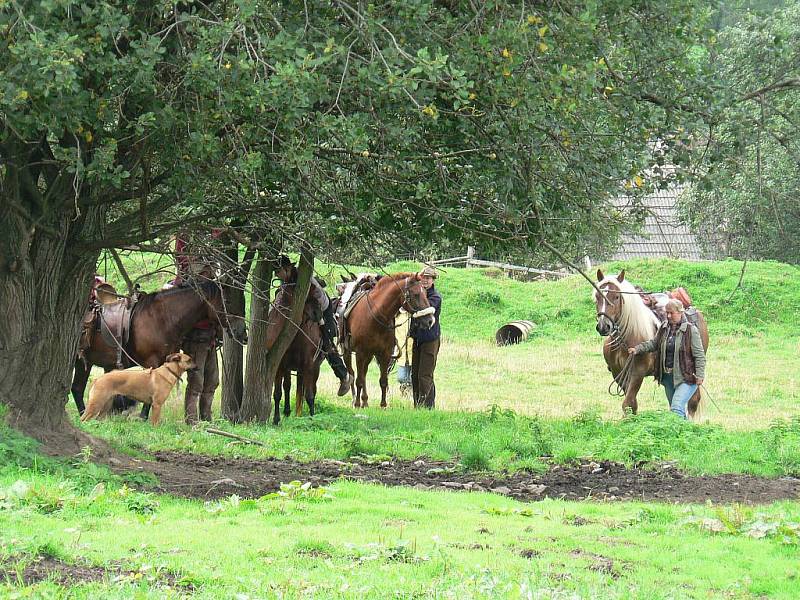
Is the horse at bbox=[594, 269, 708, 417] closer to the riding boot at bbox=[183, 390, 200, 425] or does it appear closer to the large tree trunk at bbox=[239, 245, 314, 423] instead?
the large tree trunk at bbox=[239, 245, 314, 423]

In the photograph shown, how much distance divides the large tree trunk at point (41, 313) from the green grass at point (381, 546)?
1244 millimetres

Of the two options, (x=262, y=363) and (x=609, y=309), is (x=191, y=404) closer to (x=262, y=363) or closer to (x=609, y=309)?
(x=262, y=363)

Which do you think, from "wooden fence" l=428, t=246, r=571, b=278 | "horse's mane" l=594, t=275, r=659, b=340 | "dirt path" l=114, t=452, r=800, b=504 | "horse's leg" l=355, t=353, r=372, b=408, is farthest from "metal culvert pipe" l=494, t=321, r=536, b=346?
"dirt path" l=114, t=452, r=800, b=504

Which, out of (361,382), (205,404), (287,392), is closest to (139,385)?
(205,404)

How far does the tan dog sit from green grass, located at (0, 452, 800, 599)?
210 inches

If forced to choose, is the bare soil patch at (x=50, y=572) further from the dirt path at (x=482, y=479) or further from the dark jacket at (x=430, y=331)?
the dark jacket at (x=430, y=331)

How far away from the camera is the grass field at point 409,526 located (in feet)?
18.7

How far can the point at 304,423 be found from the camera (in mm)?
14477

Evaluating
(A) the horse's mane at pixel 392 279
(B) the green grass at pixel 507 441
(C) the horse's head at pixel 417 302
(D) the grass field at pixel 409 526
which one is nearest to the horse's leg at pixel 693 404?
(D) the grass field at pixel 409 526

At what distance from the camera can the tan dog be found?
13.9 m

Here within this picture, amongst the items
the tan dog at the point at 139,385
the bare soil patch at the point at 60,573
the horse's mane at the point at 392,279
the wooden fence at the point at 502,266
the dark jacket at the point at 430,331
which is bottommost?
the bare soil patch at the point at 60,573

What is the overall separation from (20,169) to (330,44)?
3.25 meters

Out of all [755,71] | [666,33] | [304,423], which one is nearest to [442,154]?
[666,33]

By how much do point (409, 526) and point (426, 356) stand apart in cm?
1103
